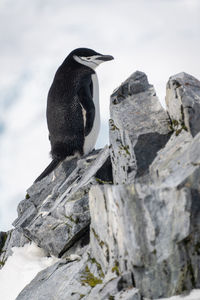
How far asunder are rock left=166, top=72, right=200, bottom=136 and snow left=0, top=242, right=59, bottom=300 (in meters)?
2.92

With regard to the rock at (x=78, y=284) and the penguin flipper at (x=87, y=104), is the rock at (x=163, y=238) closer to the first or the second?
the rock at (x=78, y=284)

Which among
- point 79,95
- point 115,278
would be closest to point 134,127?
point 115,278

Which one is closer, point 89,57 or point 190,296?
point 190,296

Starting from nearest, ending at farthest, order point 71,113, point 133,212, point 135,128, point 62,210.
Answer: point 133,212
point 135,128
point 62,210
point 71,113

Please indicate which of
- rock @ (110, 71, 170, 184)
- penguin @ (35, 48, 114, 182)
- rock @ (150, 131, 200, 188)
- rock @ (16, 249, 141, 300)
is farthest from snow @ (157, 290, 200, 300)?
penguin @ (35, 48, 114, 182)

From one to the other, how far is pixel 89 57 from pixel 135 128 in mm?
4380

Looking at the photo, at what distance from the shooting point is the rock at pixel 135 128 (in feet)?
20.3

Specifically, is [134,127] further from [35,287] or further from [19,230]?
[19,230]

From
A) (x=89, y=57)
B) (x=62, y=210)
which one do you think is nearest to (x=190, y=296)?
(x=62, y=210)

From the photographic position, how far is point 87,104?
9.70m

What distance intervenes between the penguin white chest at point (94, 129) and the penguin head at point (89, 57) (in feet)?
→ 1.20

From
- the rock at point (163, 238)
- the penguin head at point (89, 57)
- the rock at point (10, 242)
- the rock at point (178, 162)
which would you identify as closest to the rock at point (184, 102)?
the rock at point (178, 162)

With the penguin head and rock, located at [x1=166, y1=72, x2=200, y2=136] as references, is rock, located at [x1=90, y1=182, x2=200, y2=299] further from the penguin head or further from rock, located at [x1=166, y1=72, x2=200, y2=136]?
the penguin head

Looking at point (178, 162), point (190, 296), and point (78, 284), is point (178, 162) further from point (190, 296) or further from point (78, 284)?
point (78, 284)
